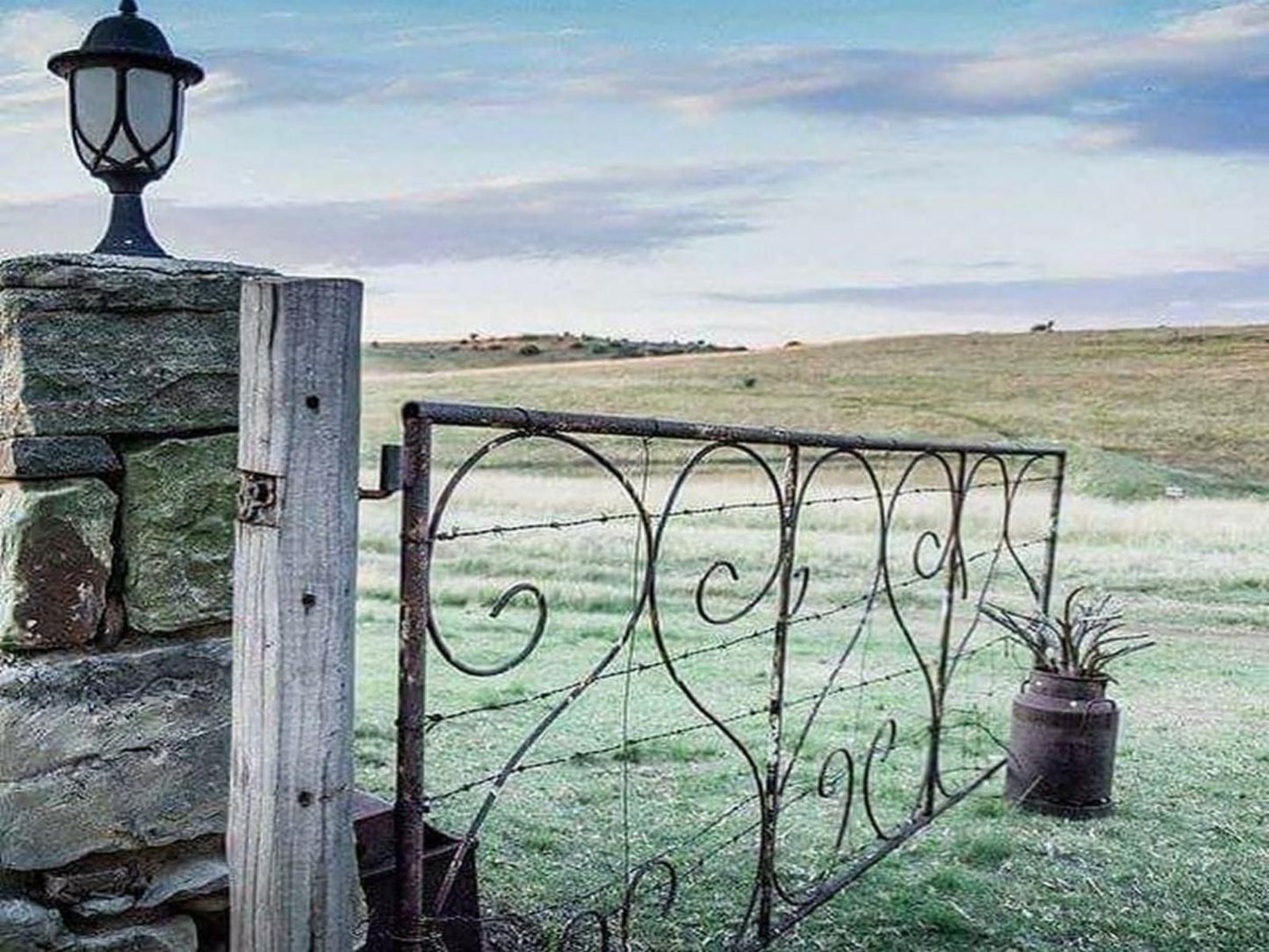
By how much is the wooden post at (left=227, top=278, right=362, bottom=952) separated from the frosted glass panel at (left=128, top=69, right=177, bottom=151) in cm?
145

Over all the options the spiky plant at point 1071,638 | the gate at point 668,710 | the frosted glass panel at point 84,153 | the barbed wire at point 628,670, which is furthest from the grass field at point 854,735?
the frosted glass panel at point 84,153

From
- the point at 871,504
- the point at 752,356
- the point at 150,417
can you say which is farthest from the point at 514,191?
the point at 752,356

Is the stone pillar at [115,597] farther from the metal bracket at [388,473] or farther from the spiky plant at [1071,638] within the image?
the spiky plant at [1071,638]

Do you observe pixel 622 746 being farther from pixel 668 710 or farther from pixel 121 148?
pixel 121 148

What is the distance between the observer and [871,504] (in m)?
13.1

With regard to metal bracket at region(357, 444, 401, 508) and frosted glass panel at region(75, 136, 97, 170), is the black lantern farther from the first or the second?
metal bracket at region(357, 444, 401, 508)

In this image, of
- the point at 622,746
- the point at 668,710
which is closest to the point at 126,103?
the point at 622,746

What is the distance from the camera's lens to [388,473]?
1.75m

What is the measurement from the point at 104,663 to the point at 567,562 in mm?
7605

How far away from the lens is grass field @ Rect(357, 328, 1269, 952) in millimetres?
3408

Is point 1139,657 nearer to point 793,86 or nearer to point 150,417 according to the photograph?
point 793,86

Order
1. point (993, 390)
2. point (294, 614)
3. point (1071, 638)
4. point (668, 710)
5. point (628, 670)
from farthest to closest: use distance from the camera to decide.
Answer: point (993, 390), point (668, 710), point (1071, 638), point (628, 670), point (294, 614)

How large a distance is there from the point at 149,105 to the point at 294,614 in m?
1.74

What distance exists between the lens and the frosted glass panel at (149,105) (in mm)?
2850
